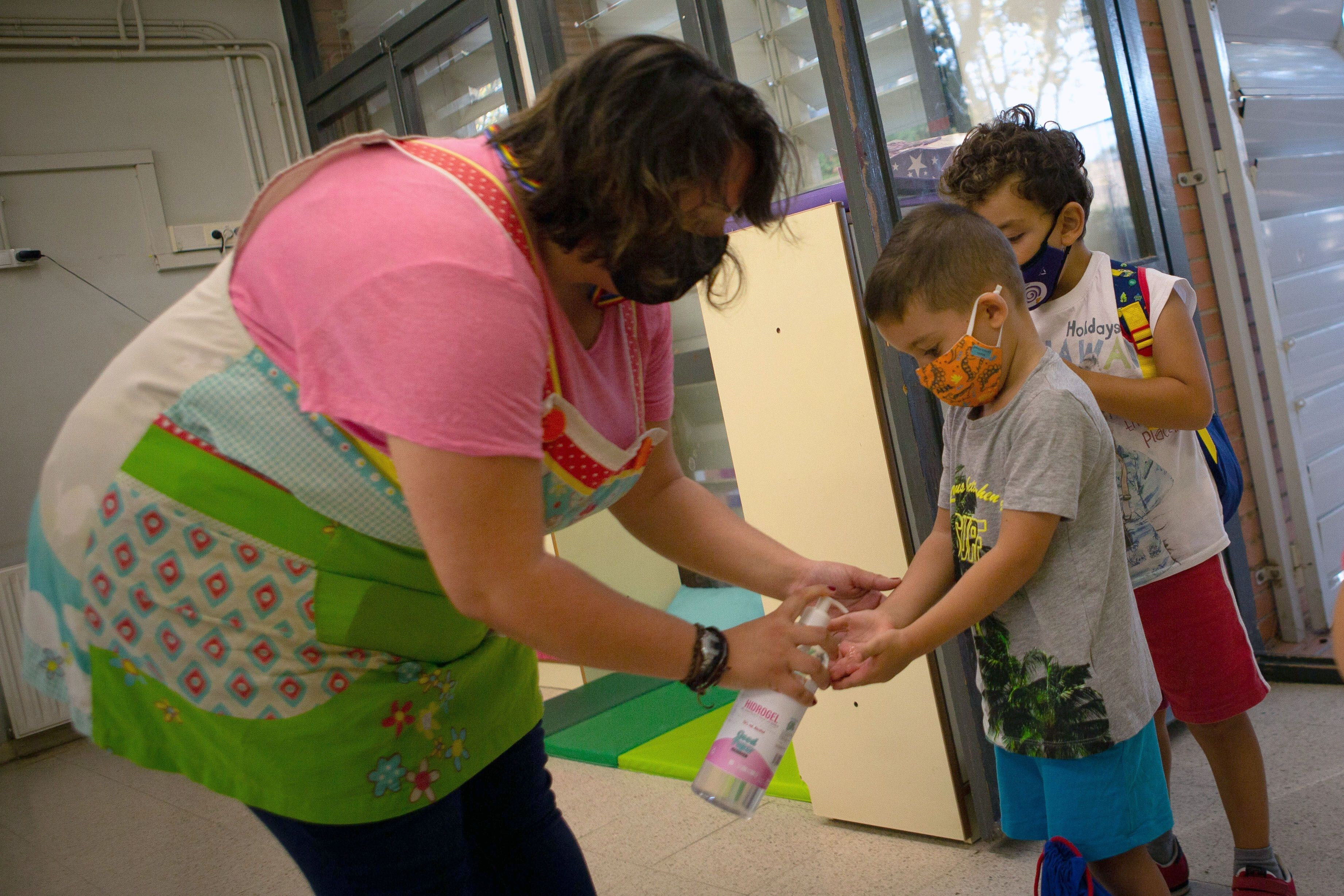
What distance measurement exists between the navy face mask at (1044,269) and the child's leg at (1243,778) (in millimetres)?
714

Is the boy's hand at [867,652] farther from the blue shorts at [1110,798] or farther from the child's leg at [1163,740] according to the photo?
the child's leg at [1163,740]

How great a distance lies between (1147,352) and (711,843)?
1396mm

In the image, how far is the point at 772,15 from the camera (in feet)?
7.25

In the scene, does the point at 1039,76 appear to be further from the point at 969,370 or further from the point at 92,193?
the point at 92,193

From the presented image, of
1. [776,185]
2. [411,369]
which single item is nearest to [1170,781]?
[776,185]

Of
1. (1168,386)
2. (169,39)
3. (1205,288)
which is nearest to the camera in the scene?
(1168,386)

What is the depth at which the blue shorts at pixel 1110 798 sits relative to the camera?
120 centimetres

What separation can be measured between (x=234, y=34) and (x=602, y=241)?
479 centimetres

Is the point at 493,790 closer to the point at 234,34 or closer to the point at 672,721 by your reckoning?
the point at 672,721

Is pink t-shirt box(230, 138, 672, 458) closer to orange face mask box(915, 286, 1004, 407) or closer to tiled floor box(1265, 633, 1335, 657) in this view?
orange face mask box(915, 286, 1004, 407)


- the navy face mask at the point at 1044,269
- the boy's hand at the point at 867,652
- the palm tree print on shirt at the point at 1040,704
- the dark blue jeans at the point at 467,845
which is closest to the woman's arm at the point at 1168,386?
the navy face mask at the point at 1044,269

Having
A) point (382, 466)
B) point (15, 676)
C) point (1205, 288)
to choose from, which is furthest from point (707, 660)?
point (15, 676)

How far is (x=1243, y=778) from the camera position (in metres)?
1.52

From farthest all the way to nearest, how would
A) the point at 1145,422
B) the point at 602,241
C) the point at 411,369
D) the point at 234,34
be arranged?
1. the point at 234,34
2. the point at 1145,422
3. the point at 602,241
4. the point at 411,369
